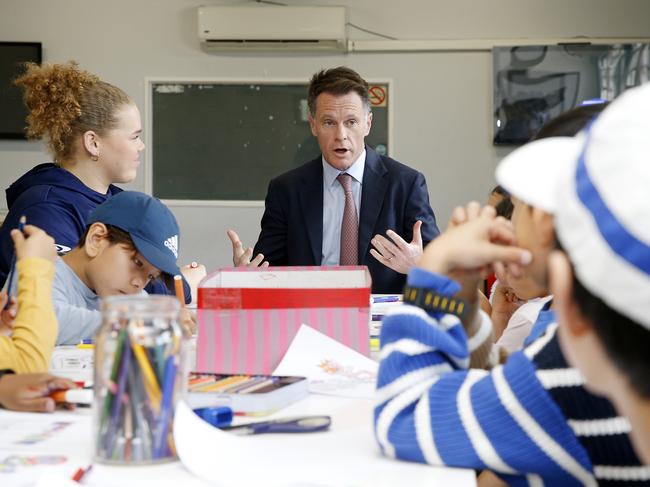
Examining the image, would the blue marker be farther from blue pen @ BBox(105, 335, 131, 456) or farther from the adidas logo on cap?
blue pen @ BBox(105, 335, 131, 456)

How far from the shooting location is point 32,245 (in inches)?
54.7

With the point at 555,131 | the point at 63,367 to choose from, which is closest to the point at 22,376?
the point at 63,367

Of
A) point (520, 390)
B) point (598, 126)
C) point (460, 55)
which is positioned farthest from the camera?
point (460, 55)

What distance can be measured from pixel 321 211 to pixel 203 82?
2.16 meters

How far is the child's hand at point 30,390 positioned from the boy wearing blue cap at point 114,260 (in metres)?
0.60

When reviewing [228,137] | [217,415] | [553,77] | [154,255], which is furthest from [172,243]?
[553,77]

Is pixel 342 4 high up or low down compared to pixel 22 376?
up

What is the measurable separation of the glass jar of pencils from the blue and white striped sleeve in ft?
0.80

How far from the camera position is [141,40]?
5.34 metres

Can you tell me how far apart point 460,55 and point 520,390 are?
4579 mm

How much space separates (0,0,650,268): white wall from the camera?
17.1ft

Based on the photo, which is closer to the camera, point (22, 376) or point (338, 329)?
point (22, 376)

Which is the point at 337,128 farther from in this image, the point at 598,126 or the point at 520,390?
the point at 598,126

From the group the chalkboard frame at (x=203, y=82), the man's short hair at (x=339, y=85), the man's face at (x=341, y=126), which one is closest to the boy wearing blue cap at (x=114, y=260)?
the man's face at (x=341, y=126)
